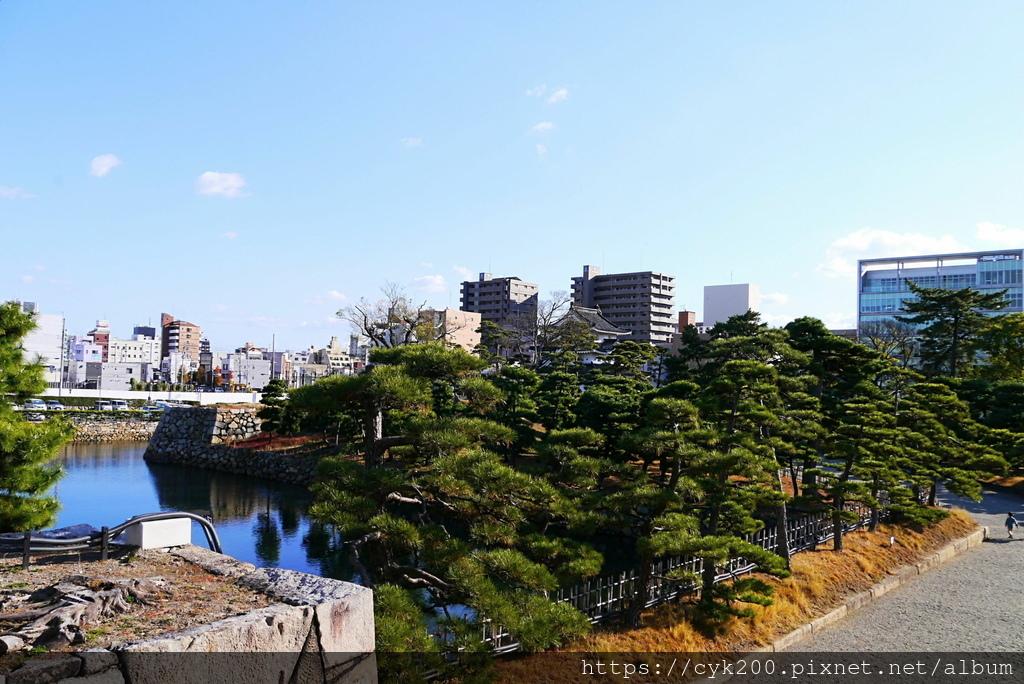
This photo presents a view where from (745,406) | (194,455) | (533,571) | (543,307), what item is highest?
(543,307)

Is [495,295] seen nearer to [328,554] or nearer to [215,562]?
[328,554]

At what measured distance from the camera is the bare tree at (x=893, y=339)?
3700 cm

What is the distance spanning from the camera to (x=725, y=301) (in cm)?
6116

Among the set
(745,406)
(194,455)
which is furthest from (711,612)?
(194,455)

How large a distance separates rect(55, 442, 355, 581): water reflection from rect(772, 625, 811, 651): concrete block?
8.89 m

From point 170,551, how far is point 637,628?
5.90 meters

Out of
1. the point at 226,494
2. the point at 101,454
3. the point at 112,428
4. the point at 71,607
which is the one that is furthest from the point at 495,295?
the point at 71,607

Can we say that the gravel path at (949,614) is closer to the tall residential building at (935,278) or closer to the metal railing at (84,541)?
the metal railing at (84,541)

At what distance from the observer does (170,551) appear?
602cm

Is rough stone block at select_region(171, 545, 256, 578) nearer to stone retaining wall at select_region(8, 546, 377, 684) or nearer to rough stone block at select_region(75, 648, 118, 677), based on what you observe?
stone retaining wall at select_region(8, 546, 377, 684)

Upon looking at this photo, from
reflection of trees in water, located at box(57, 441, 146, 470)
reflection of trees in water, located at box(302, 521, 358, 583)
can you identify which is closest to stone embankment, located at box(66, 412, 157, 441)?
reflection of trees in water, located at box(57, 441, 146, 470)

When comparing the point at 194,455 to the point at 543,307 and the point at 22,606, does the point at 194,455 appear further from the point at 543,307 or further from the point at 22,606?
the point at 22,606

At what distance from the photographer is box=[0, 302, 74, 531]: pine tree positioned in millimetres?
8055

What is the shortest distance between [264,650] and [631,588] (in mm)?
6568
